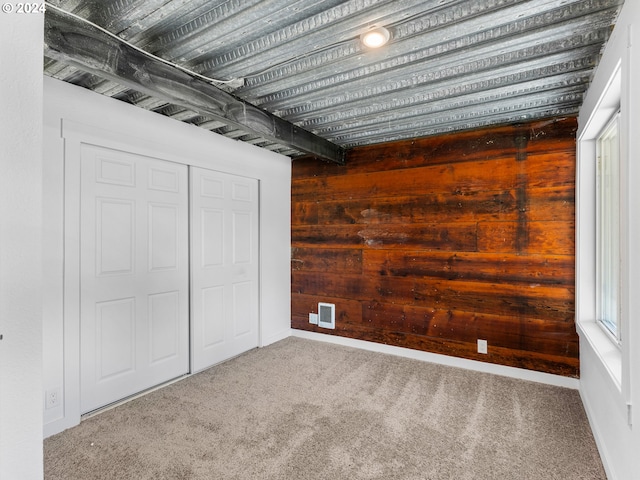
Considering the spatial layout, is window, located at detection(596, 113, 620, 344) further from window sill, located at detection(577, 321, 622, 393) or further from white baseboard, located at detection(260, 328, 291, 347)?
white baseboard, located at detection(260, 328, 291, 347)

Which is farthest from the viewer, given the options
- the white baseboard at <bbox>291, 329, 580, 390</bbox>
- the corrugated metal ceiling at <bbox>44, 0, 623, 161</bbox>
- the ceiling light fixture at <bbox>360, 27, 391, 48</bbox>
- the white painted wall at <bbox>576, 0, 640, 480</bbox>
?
the white baseboard at <bbox>291, 329, 580, 390</bbox>

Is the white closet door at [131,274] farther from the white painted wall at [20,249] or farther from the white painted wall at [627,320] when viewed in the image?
the white painted wall at [627,320]

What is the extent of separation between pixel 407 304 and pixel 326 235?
1.23 m

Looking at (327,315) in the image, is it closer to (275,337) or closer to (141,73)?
(275,337)

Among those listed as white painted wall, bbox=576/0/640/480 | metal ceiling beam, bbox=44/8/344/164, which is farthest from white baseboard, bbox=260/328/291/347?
white painted wall, bbox=576/0/640/480

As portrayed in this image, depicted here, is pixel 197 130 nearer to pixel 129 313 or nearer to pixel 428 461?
pixel 129 313

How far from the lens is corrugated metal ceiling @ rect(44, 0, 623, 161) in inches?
63.6

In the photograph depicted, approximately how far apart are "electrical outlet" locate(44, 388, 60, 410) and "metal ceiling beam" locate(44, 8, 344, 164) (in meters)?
1.99

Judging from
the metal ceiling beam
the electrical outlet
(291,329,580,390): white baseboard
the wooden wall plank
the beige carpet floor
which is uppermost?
the metal ceiling beam

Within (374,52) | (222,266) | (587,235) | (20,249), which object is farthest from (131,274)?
(587,235)

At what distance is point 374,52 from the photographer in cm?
197

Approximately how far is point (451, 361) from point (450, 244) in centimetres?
116

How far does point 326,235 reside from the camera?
4.09 metres

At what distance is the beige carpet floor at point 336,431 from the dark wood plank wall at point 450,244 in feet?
1.49
